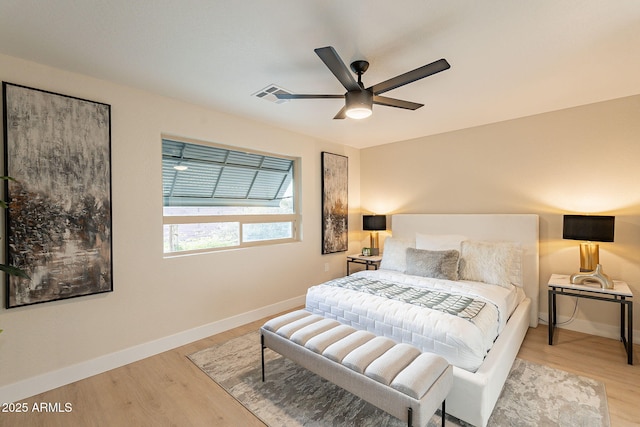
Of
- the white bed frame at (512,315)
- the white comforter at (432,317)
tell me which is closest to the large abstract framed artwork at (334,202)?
the white bed frame at (512,315)

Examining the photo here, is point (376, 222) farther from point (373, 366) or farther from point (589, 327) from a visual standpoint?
point (373, 366)

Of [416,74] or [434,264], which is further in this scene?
[434,264]

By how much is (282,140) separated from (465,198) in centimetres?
274

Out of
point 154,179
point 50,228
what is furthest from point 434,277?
point 50,228

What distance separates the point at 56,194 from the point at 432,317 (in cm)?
314

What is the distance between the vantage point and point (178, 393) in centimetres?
227

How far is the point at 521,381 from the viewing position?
93.0 inches

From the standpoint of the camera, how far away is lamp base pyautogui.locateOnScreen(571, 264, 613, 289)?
2803mm

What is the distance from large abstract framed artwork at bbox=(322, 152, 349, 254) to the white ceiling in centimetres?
170

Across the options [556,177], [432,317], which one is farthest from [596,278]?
[432,317]

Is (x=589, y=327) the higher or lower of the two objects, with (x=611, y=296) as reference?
lower

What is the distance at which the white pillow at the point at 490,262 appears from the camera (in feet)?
10.5

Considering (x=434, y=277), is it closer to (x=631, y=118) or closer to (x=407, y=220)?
(x=407, y=220)

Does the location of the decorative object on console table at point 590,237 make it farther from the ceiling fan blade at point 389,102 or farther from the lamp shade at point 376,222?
the lamp shade at point 376,222
